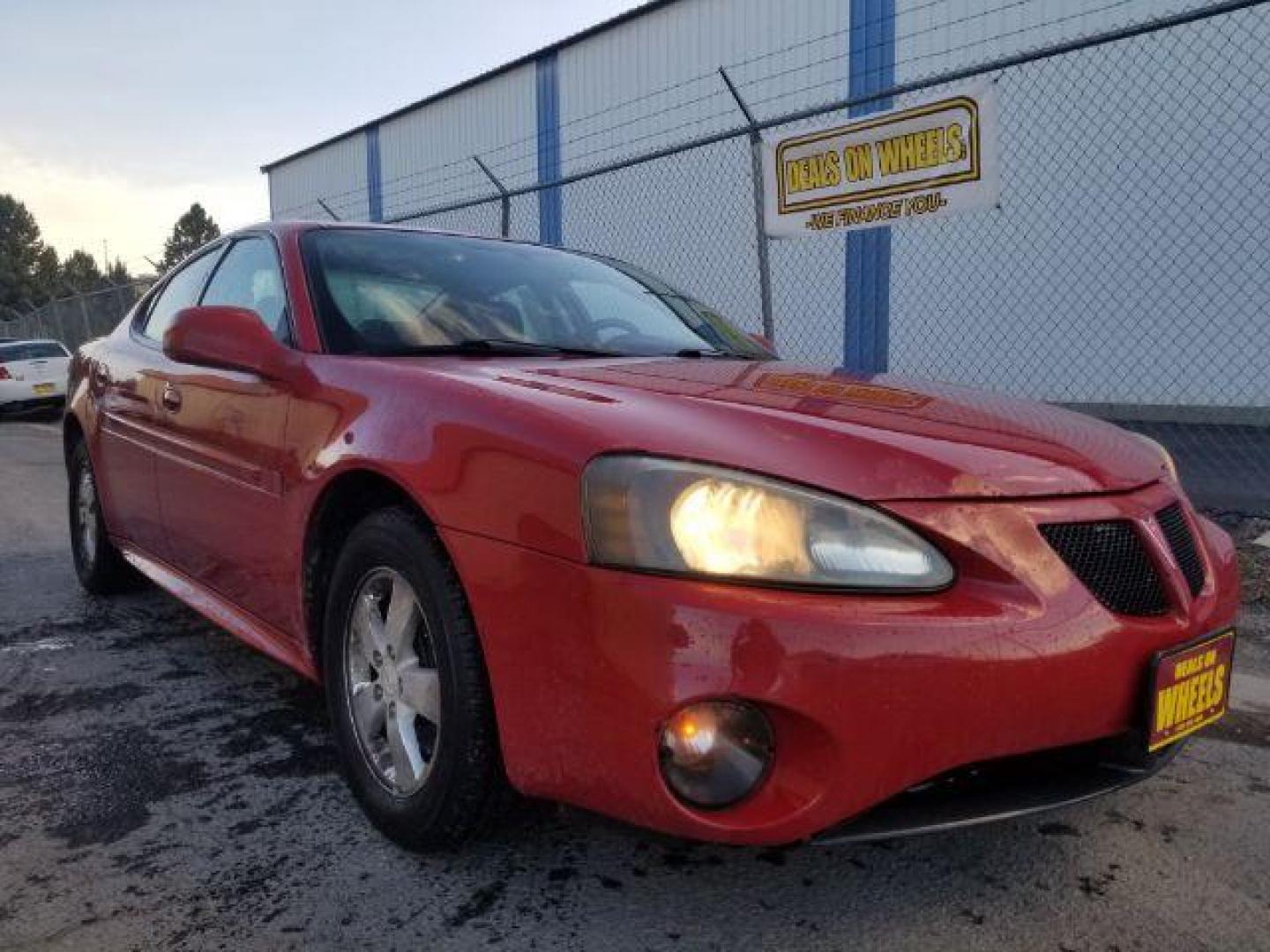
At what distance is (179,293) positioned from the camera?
146 inches

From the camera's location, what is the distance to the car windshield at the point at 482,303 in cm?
257

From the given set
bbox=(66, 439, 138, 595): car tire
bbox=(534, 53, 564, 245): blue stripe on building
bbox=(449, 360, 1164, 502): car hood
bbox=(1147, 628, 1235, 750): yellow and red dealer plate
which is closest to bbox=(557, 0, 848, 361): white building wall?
bbox=(534, 53, 564, 245): blue stripe on building

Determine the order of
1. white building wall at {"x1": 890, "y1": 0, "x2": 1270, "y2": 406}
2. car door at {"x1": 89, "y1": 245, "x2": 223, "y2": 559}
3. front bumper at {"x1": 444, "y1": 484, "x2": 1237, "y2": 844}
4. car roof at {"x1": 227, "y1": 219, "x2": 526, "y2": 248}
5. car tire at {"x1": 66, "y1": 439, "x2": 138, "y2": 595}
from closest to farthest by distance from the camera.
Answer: front bumper at {"x1": 444, "y1": 484, "x2": 1237, "y2": 844} → car roof at {"x1": 227, "y1": 219, "x2": 526, "y2": 248} → car door at {"x1": 89, "y1": 245, "x2": 223, "y2": 559} → car tire at {"x1": 66, "y1": 439, "x2": 138, "y2": 595} → white building wall at {"x1": 890, "y1": 0, "x2": 1270, "y2": 406}

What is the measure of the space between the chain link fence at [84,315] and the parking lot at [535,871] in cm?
1522

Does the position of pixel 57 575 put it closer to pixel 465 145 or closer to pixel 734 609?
pixel 734 609

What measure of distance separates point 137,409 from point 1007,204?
906 centimetres

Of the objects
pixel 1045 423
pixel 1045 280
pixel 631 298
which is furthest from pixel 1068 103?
pixel 1045 423

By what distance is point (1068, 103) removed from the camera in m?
9.59

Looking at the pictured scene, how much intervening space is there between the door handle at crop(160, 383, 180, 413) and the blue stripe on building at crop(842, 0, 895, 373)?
8.52 m

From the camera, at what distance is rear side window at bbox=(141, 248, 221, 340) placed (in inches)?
139

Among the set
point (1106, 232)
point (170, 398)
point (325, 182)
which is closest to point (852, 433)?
point (170, 398)

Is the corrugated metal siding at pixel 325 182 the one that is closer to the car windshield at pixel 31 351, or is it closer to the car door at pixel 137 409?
the car windshield at pixel 31 351

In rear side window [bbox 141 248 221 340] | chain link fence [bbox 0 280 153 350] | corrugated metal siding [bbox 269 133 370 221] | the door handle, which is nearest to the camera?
the door handle

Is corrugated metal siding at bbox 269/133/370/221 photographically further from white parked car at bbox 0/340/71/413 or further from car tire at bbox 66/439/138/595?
car tire at bbox 66/439/138/595
